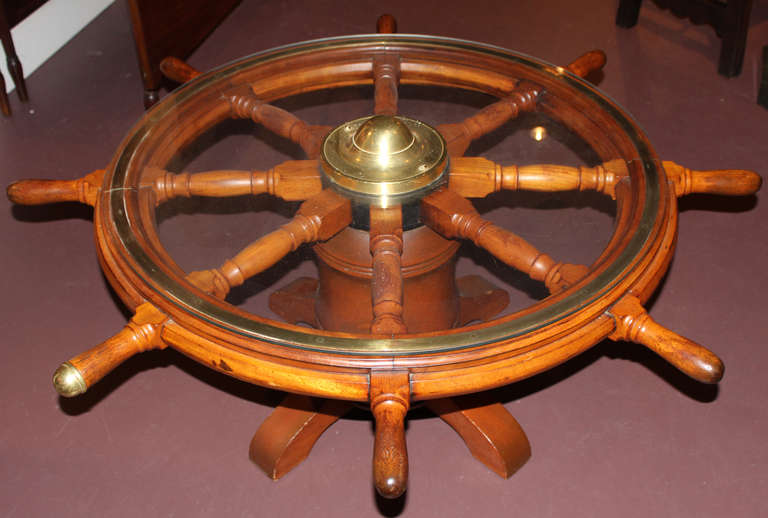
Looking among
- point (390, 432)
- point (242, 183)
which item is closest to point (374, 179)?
point (242, 183)

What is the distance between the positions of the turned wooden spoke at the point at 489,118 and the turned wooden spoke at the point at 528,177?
0.10m

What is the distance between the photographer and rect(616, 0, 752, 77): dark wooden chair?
3055mm

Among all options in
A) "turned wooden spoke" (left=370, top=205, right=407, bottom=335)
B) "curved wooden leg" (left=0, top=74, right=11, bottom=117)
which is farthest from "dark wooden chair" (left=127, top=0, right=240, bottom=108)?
"turned wooden spoke" (left=370, top=205, right=407, bottom=335)

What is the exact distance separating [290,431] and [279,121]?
695 millimetres

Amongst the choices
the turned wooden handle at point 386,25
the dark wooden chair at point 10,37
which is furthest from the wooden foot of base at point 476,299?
the dark wooden chair at point 10,37

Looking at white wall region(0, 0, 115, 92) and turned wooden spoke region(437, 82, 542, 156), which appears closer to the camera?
turned wooden spoke region(437, 82, 542, 156)

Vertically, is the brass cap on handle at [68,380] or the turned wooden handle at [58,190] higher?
the turned wooden handle at [58,190]

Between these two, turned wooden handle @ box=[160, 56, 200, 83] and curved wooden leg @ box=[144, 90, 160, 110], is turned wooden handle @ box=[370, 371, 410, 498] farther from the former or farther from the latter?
curved wooden leg @ box=[144, 90, 160, 110]

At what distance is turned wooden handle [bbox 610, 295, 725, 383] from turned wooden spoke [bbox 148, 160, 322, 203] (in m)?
0.62

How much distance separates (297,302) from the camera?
1.77m

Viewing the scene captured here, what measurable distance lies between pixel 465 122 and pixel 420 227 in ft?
1.11

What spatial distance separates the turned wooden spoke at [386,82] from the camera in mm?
1820

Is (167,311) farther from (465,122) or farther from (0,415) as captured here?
(0,415)

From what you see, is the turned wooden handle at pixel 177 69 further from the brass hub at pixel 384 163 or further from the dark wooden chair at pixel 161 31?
the dark wooden chair at pixel 161 31
